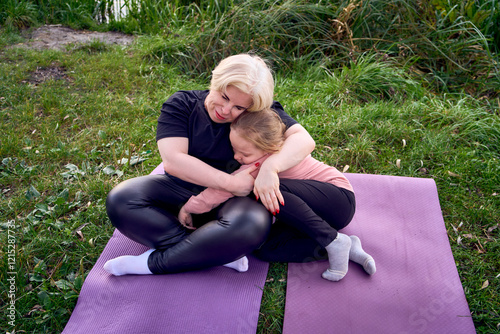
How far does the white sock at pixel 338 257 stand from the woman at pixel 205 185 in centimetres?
37

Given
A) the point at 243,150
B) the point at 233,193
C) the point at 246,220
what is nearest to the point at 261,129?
the point at 243,150

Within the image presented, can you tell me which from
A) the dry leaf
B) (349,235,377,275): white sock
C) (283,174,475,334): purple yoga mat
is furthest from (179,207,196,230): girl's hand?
the dry leaf

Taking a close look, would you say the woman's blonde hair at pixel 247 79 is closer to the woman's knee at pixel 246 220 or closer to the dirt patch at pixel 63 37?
the woman's knee at pixel 246 220

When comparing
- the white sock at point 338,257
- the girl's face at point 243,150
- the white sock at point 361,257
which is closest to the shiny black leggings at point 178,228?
the girl's face at point 243,150

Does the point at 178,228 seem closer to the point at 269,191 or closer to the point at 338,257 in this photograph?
the point at 269,191

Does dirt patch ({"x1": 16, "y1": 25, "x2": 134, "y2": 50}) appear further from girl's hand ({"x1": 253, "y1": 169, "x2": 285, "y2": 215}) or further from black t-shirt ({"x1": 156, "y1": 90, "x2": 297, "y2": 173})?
girl's hand ({"x1": 253, "y1": 169, "x2": 285, "y2": 215})

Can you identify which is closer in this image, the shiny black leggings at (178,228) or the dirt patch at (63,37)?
the shiny black leggings at (178,228)

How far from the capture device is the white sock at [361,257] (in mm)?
2059

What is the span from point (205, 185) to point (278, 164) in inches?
16.4

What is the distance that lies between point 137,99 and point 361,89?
230 centimetres

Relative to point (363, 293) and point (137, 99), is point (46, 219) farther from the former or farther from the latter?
point (363, 293)

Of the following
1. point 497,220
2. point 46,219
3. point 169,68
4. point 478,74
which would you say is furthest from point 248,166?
point 478,74

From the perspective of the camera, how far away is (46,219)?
2537mm

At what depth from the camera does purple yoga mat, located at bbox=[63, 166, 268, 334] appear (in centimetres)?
185
